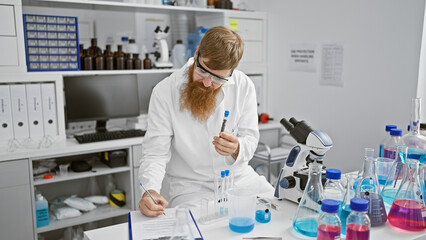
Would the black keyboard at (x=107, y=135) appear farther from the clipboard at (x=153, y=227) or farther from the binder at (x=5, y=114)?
the clipboard at (x=153, y=227)

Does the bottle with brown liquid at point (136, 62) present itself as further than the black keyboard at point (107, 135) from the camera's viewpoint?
Yes

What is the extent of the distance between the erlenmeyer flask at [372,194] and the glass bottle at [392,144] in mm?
442

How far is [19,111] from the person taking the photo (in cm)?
252

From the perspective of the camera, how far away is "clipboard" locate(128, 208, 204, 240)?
1.20 metres

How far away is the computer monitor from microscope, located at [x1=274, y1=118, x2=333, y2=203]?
184cm

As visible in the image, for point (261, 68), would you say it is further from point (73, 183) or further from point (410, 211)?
point (410, 211)

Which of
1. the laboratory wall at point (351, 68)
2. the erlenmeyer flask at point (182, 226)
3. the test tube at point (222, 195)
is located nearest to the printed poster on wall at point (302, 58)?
the laboratory wall at point (351, 68)

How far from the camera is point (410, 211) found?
1.24 meters

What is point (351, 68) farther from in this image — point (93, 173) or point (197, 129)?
point (93, 173)

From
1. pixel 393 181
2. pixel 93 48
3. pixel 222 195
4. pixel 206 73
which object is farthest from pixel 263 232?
pixel 93 48

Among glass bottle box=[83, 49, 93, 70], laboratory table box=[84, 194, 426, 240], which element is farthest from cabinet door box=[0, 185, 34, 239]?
laboratory table box=[84, 194, 426, 240]

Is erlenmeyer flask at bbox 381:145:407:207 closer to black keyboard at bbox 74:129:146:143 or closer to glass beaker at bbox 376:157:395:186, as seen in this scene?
glass beaker at bbox 376:157:395:186

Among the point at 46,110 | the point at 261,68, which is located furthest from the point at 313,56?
the point at 46,110

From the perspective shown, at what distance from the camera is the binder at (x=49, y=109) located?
2.60 meters
